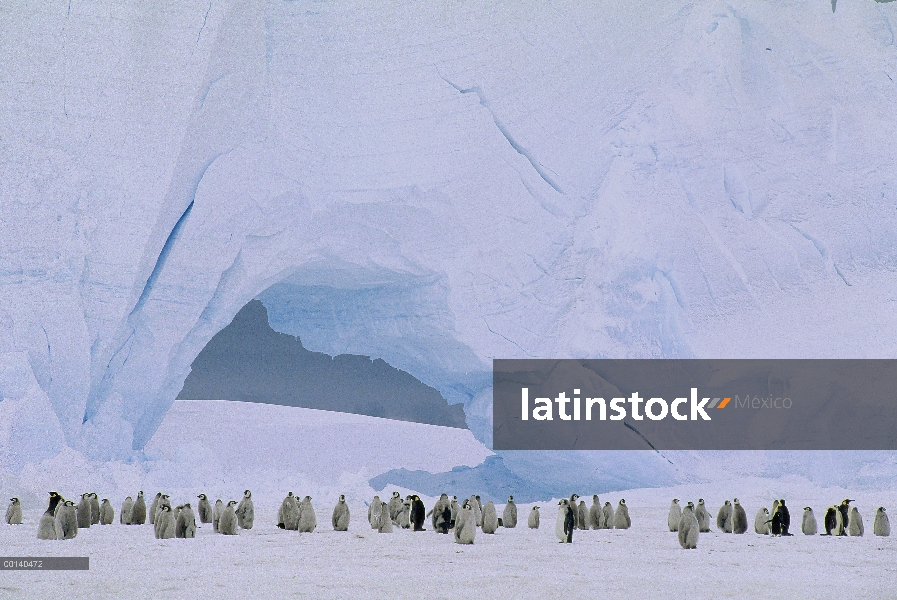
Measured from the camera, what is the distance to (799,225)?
1343 cm

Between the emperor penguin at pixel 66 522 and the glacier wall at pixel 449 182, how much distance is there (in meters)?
2.88

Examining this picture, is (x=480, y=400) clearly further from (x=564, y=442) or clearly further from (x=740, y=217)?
(x=740, y=217)

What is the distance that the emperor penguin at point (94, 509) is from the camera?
9.38 m

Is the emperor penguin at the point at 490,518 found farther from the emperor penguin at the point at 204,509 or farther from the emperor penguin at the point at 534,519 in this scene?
the emperor penguin at the point at 204,509

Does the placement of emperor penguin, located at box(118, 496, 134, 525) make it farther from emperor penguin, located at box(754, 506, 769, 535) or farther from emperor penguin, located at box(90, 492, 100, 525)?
emperor penguin, located at box(754, 506, 769, 535)

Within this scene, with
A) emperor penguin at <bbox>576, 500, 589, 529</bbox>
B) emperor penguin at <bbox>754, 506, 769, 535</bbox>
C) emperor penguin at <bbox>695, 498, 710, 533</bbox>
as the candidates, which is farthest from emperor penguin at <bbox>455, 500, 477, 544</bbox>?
emperor penguin at <bbox>754, 506, 769, 535</bbox>

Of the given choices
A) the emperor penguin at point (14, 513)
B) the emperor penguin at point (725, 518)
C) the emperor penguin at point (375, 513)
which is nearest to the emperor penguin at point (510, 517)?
the emperor penguin at point (375, 513)

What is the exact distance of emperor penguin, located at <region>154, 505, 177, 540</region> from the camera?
8.45m

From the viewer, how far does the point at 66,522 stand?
812cm

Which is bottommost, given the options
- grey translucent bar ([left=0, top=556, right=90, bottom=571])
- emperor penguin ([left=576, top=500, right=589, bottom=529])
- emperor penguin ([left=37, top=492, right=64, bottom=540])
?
grey translucent bar ([left=0, top=556, right=90, bottom=571])

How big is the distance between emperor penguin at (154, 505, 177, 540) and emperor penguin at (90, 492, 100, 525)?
120 cm

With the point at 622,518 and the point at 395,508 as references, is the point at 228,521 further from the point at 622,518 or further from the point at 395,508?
the point at 622,518

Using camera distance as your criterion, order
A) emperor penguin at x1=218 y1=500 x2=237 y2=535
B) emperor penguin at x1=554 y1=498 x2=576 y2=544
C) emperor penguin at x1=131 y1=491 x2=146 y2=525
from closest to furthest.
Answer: emperor penguin at x1=554 y1=498 x2=576 y2=544, emperor penguin at x1=218 y1=500 x2=237 y2=535, emperor penguin at x1=131 y1=491 x2=146 y2=525

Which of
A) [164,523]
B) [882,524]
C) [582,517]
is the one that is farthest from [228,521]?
[882,524]
